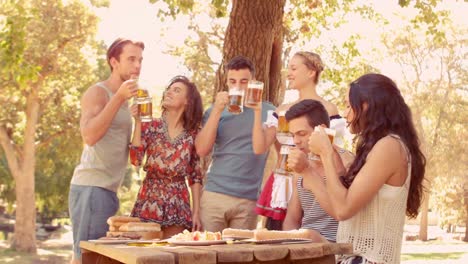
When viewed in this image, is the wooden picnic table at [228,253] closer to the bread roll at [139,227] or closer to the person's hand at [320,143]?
the person's hand at [320,143]

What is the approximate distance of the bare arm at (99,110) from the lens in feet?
16.0

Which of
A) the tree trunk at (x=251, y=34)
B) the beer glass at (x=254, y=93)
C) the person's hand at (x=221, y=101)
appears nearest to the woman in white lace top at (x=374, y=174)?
the beer glass at (x=254, y=93)

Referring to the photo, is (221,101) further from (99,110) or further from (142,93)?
(99,110)

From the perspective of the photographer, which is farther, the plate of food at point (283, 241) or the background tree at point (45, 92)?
the background tree at point (45, 92)

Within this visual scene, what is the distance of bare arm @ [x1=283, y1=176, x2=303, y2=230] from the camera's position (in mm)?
4695

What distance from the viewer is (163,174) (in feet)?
17.3

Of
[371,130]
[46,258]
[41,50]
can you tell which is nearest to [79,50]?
[41,50]

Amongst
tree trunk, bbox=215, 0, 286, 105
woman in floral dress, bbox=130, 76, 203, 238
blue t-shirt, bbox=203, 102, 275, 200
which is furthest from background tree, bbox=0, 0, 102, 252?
woman in floral dress, bbox=130, 76, 203, 238

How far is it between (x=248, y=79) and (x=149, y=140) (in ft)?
2.56

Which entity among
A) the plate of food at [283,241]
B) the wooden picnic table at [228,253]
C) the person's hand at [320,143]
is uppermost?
the person's hand at [320,143]

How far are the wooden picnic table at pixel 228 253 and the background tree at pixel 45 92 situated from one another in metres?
18.8

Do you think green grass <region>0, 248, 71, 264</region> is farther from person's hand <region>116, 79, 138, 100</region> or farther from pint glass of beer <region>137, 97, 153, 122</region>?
person's hand <region>116, 79, 138, 100</region>

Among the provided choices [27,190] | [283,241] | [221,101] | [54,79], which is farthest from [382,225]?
[27,190]

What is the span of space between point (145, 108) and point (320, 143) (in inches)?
61.6
